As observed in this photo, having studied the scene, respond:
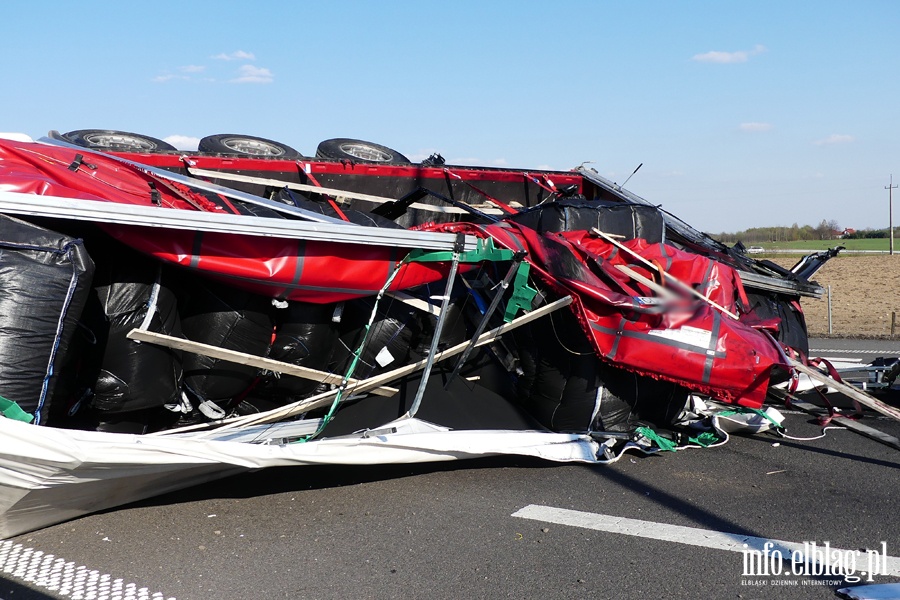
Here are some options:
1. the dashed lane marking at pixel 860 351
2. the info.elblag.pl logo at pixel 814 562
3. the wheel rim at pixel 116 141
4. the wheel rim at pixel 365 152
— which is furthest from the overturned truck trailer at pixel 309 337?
the dashed lane marking at pixel 860 351

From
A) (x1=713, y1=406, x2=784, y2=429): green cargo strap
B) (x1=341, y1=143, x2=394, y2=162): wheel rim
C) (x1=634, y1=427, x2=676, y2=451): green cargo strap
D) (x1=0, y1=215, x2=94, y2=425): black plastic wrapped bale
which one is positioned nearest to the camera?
(x1=0, y1=215, x2=94, y2=425): black plastic wrapped bale

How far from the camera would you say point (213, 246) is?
13.5 ft

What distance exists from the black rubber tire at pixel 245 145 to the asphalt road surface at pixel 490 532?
13.8 feet

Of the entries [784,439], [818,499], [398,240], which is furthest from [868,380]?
[398,240]

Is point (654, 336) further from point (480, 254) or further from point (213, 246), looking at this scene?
point (213, 246)

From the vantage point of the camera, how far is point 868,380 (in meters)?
6.42

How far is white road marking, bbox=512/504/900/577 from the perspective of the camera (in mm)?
3714

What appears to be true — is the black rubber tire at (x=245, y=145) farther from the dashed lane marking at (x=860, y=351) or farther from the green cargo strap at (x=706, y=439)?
the dashed lane marking at (x=860, y=351)

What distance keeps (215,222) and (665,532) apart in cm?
265

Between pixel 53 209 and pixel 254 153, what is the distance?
472 centimetres

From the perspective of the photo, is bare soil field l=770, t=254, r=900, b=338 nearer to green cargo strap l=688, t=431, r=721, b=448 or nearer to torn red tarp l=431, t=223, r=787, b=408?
green cargo strap l=688, t=431, r=721, b=448

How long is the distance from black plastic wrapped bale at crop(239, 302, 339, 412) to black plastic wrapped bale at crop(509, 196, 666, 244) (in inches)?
63.9

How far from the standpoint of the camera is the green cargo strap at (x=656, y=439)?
17.3 ft

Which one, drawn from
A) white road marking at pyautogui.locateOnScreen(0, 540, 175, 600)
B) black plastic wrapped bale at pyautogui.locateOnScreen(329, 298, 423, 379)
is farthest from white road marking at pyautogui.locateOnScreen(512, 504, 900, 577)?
white road marking at pyautogui.locateOnScreen(0, 540, 175, 600)
